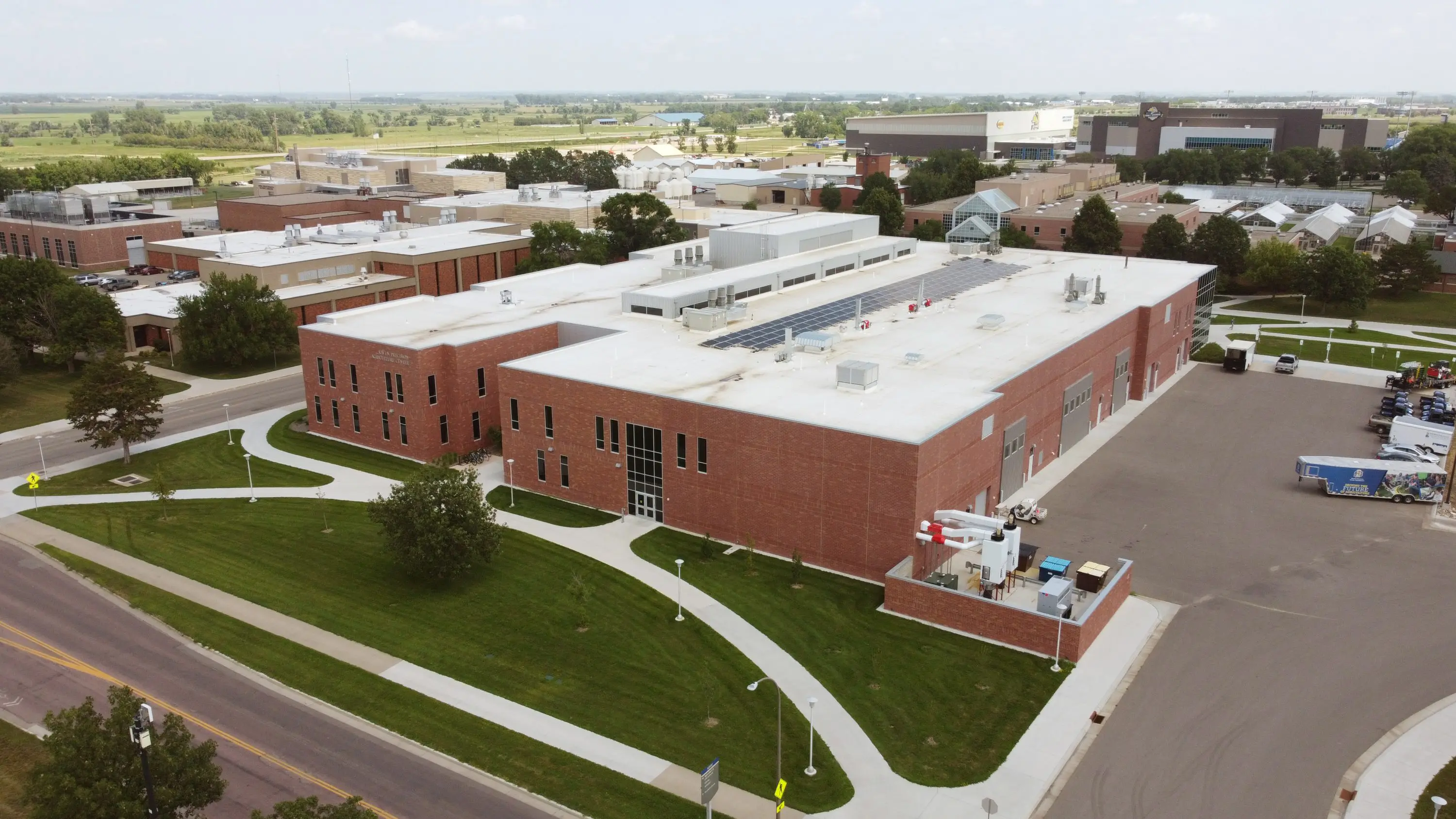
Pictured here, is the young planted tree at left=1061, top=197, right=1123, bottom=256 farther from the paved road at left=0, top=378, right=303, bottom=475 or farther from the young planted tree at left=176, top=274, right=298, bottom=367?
the paved road at left=0, top=378, right=303, bottom=475

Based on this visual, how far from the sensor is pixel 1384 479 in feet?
168

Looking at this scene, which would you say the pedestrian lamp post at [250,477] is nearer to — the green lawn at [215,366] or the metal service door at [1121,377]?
the green lawn at [215,366]

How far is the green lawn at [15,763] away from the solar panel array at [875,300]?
34.8 metres

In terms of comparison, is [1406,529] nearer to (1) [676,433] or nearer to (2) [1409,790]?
(2) [1409,790]

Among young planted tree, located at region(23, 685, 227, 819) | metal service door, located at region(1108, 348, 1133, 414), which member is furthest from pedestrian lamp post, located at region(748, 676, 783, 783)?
metal service door, located at region(1108, 348, 1133, 414)

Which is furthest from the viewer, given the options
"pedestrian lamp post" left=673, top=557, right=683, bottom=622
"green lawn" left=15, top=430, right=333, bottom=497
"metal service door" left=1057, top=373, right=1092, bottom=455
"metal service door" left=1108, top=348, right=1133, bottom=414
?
"metal service door" left=1108, top=348, right=1133, bottom=414

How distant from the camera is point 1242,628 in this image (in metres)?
38.6

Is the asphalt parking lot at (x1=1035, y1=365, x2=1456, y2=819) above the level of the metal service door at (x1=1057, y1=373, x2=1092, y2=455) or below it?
below

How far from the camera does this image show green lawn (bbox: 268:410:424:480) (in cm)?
5538

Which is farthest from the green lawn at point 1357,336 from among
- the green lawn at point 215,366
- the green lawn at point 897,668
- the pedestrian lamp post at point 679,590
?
the green lawn at point 215,366

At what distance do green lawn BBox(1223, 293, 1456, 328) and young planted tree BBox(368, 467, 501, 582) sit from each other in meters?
84.7

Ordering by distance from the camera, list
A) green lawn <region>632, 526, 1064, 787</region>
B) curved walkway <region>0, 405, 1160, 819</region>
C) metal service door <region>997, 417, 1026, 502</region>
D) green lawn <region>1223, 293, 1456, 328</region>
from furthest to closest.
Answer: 1. green lawn <region>1223, 293, 1456, 328</region>
2. metal service door <region>997, 417, 1026, 502</region>
3. green lawn <region>632, 526, 1064, 787</region>
4. curved walkway <region>0, 405, 1160, 819</region>

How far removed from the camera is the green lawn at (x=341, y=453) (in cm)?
5538

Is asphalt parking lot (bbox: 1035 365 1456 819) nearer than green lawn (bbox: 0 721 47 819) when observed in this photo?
No
